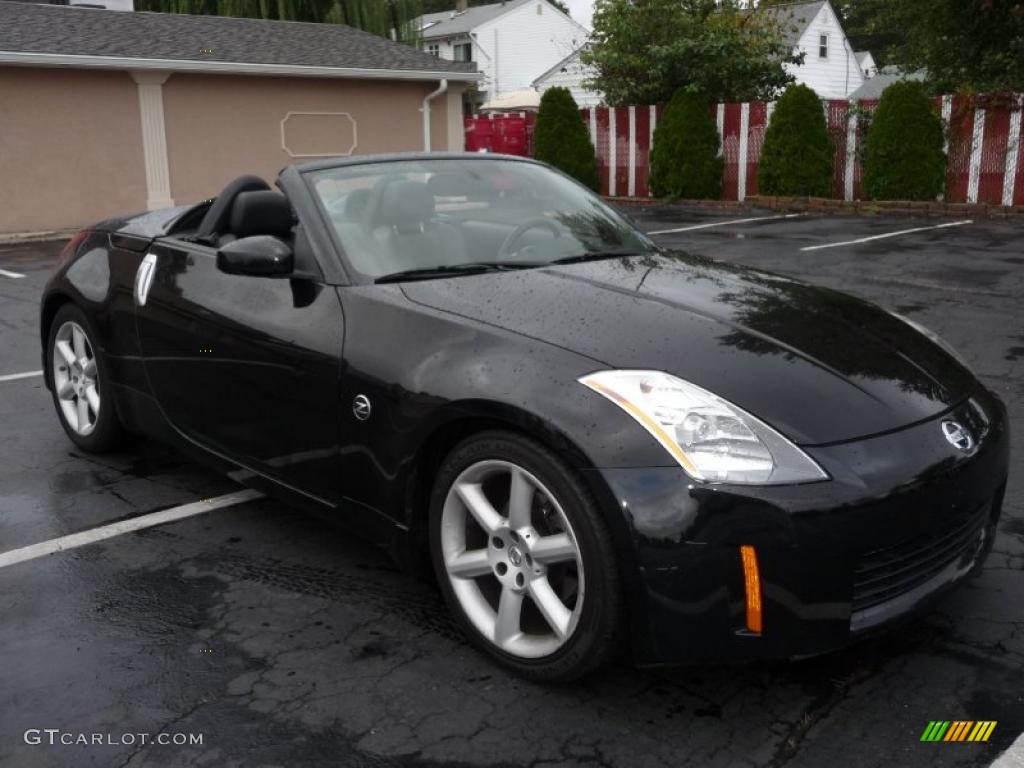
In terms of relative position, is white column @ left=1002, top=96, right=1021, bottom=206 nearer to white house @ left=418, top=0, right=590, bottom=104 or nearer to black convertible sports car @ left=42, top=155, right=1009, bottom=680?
black convertible sports car @ left=42, top=155, right=1009, bottom=680

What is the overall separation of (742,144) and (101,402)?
56.7ft

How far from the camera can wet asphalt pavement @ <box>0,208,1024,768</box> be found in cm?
247

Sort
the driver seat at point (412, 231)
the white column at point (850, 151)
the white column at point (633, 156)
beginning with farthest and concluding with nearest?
1. the white column at point (633, 156)
2. the white column at point (850, 151)
3. the driver seat at point (412, 231)

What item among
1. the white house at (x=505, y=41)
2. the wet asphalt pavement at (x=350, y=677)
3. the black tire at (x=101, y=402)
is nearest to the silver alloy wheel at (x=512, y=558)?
the wet asphalt pavement at (x=350, y=677)

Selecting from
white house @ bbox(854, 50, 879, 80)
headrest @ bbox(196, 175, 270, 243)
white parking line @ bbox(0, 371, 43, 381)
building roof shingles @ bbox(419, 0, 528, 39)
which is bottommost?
white parking line @ bbox(0, 371, 43, 381)

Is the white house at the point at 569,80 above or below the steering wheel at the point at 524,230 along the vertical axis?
above

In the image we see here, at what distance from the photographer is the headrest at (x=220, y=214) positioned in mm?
4152

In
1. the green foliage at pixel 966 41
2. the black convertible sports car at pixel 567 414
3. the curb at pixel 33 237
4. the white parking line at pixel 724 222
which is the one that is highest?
the green foliage at pixel 966 41

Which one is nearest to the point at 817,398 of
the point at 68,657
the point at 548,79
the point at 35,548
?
the point at 68,657

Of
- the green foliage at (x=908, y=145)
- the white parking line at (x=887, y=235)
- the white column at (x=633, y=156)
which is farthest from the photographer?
the white column at (x=633, y=156)

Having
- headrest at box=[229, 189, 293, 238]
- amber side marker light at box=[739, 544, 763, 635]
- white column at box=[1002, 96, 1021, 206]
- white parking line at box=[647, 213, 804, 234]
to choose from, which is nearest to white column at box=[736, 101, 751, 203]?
white parking line at box=[647, 213, 804, 234]

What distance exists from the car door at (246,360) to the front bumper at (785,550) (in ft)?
3.90

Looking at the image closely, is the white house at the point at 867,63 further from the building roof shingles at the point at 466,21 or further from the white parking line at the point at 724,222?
the white parking line at the point at 724,222

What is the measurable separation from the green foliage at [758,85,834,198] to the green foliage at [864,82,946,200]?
3.59 feet
